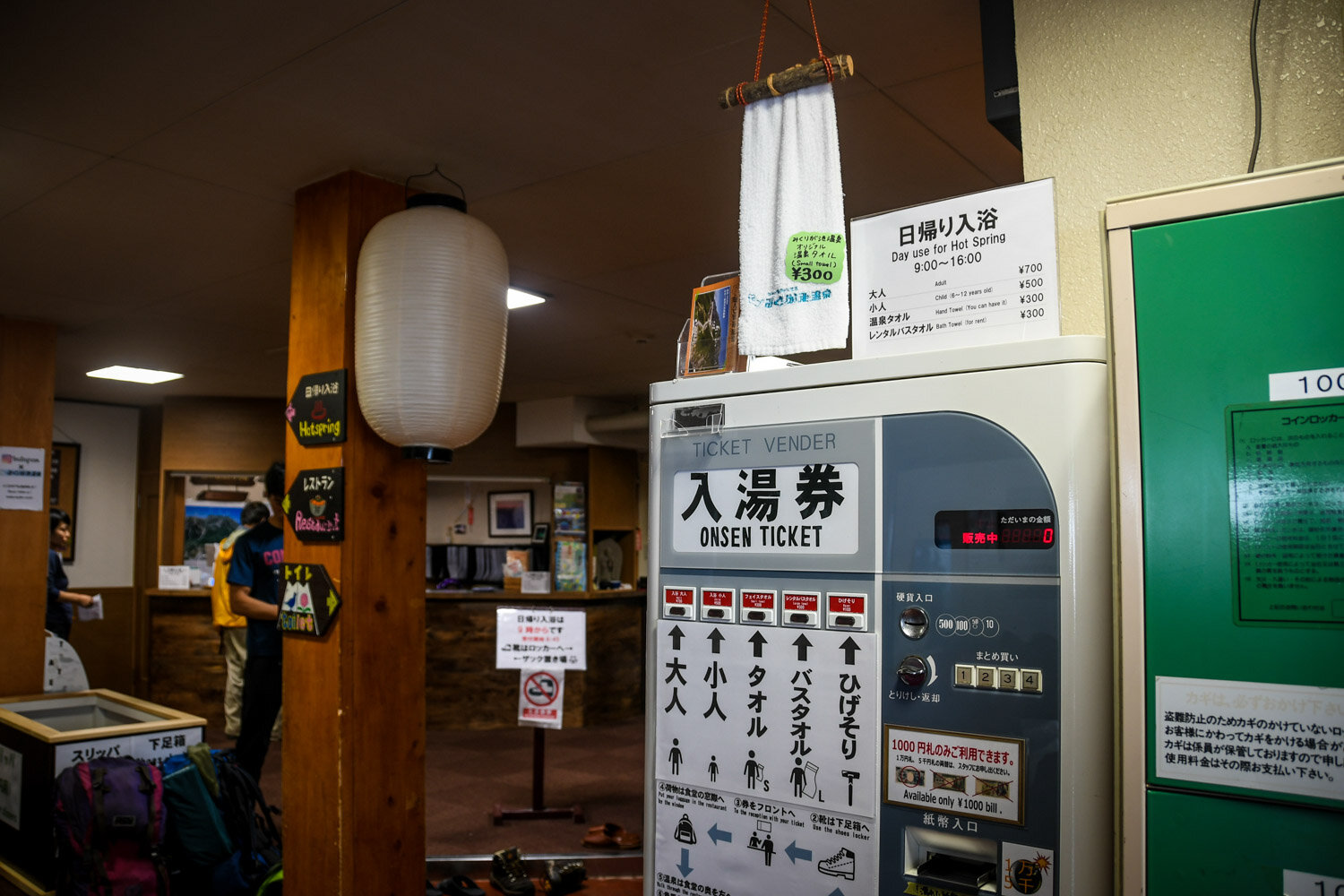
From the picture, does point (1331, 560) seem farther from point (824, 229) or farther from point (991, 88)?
point (991, 88)

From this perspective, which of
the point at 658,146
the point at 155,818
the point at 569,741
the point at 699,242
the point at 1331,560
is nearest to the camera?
the point at 1331,560

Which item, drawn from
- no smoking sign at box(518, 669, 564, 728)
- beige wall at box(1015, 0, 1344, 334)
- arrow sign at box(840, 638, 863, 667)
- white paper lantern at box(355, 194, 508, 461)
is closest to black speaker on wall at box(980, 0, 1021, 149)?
beige wall at box(1015, 0, 1344, 334)

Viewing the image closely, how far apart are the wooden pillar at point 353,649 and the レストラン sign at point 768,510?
1815 millimetres

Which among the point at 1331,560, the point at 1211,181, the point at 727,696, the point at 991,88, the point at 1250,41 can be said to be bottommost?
the point at 727,696

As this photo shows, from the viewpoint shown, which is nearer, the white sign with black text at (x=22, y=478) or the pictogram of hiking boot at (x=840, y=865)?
the pictogram of hiking boot at (x=840, y=865)

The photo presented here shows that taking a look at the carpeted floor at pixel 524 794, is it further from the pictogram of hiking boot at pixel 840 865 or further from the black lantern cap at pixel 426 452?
the pictogram of hiking boot at pixel 840 865

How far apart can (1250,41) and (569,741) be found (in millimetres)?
6271

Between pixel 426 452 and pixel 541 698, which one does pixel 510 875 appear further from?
pixel 426 452

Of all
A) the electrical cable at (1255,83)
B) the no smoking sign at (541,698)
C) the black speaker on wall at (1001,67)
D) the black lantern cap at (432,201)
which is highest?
the black lantern cap at (432,201)

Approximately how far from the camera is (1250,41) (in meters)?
1.29

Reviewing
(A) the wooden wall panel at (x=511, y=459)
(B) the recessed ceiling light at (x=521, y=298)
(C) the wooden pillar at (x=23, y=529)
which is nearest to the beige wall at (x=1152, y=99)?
(B) the recessed ceiling light at (x=521, y=298)

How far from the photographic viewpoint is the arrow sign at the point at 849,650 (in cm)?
126

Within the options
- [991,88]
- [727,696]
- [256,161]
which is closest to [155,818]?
[256,161]

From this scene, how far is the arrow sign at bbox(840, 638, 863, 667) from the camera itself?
1.26 m
